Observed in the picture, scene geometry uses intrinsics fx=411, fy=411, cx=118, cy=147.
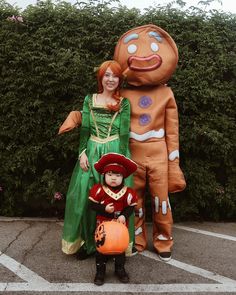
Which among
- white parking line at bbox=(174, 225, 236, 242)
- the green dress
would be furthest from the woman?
white parking line at bbox=(174, 225, 236, 242)

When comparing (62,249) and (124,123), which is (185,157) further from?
(62,249)

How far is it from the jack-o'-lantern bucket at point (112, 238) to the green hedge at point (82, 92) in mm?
1712

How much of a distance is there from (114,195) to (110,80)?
1.02 m

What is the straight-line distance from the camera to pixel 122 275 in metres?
3.25

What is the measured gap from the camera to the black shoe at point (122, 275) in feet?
10.6

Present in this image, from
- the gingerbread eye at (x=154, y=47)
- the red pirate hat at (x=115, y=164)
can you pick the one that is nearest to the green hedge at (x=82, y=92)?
the gingerbread eye at (x=154, y=47)

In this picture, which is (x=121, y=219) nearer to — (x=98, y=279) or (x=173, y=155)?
(x=98, y=279)

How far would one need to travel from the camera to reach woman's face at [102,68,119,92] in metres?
3.61

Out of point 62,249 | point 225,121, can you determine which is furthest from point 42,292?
point 225,121

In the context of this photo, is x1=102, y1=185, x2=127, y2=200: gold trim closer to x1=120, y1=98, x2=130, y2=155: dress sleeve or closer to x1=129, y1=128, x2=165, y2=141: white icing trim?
x1=120, y1=98, x2=130, y2=155: dress sleeve

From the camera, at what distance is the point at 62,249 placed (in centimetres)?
370

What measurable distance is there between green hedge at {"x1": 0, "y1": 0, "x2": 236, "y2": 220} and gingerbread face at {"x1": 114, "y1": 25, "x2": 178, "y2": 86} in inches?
37.5

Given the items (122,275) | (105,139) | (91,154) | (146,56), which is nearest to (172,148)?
(105,139)

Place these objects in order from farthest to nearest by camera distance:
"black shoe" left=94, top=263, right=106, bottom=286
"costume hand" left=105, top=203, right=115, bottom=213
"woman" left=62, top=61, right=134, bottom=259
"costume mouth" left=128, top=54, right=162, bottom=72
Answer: "costume mouth" left=128, top=54, right=162, bottom=72 < "woman" left=62, top=61, right=134, bottom=259 < "costume hand" left=105, top=203, right=115, bottom=213 < "black shoe" left=94, top=263, right=106, bottom=286
